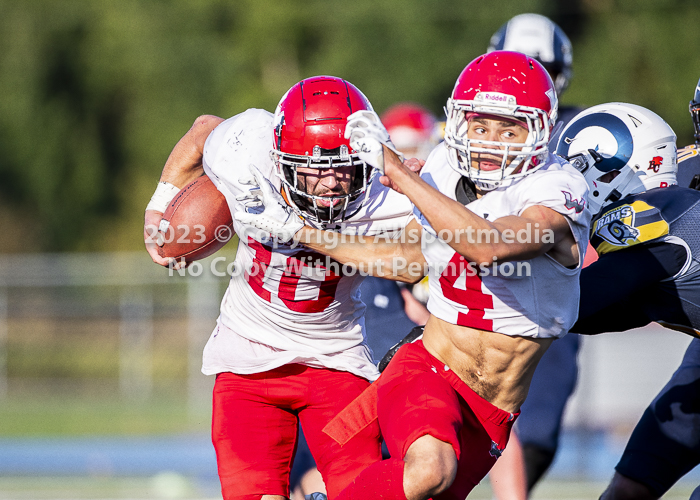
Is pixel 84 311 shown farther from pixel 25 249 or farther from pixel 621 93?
pixel 621 93

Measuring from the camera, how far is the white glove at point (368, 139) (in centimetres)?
289

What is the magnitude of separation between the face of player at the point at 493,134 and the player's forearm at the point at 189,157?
136 cm

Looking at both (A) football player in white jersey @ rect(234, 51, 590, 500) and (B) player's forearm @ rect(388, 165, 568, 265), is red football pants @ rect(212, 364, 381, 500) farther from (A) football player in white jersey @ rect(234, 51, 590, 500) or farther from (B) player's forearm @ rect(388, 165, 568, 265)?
(B) player's forearm @ rect(388, 165, 568, 265)

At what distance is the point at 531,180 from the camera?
3041mm

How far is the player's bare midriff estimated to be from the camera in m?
3.12

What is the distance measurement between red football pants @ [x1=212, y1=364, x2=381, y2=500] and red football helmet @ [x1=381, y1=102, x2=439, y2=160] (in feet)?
9.99

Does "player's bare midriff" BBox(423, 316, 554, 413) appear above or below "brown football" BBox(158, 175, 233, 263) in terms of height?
below

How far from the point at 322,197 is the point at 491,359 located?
0.86 meters

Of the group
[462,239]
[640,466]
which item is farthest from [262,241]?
[640,466]

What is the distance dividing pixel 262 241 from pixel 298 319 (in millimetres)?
354

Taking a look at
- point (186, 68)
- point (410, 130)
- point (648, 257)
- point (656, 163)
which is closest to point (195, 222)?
point (648, 257)

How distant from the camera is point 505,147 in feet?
9.95

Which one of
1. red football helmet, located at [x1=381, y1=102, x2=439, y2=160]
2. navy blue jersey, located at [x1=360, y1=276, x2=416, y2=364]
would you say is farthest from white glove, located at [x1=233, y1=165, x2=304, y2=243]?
red football helmet, located at [x1=381, y1=102, x2=439, y2=160]

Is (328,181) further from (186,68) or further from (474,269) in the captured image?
(186,68)
